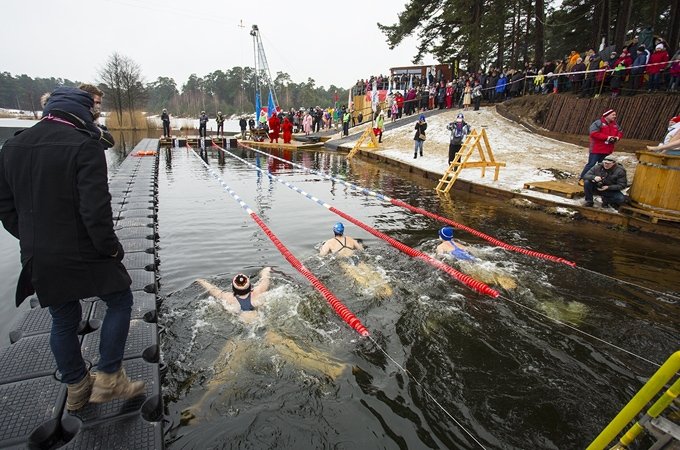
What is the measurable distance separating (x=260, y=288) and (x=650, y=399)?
489 cm

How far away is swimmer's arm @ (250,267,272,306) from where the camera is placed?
17.6 ft

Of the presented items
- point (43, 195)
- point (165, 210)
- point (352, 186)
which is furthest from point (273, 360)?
point (352, 186)

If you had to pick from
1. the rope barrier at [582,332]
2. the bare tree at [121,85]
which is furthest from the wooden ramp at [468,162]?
the bare tree at [121,85]

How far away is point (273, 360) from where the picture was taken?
13.7 feet

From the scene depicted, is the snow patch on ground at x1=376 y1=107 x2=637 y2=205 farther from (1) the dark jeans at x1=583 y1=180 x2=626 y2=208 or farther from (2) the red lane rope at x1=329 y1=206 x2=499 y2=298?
(2) the red lane rope at x1=329 y1=206 x2=499 y2=298

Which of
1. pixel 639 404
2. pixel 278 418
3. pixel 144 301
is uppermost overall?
pixel 639 404

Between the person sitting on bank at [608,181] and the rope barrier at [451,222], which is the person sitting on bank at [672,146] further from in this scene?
the rope barrier at [451,222]

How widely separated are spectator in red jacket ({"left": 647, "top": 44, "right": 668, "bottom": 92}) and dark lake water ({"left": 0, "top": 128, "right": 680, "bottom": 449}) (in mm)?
9535

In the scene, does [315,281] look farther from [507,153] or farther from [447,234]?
[507,153]

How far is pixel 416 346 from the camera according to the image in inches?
178

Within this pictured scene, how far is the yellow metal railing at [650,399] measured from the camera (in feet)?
5.56

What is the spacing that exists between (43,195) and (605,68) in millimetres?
20120

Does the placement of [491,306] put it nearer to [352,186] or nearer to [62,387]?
[62,387]

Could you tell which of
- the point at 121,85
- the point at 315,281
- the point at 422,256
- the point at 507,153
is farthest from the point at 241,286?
the point at 121,85
